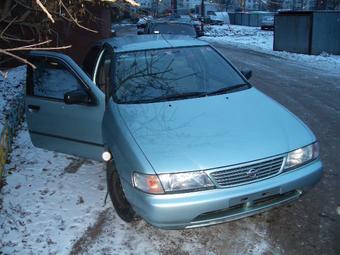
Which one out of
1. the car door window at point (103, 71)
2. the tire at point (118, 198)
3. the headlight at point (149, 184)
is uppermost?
the car door window at point (103, 71)

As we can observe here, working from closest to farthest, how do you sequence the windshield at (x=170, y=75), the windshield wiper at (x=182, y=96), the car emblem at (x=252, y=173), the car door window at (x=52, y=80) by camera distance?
the car emblem at (x=252, y=173)
the windshield wiper at (x=182, y=96)
the windshield at (x=170, y=75)
the car door window at (x=52, y=80)

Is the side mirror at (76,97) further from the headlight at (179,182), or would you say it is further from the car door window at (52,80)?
the headlight at (179,182)

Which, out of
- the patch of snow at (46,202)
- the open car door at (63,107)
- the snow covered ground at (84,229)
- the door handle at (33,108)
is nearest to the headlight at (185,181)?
the snow covered ground at (84,229)

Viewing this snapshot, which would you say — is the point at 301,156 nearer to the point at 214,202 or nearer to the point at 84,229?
the point at 214,202

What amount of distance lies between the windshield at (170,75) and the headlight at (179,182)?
122cm

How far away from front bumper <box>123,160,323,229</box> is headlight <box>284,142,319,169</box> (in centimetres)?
7

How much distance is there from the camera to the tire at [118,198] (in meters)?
4.18

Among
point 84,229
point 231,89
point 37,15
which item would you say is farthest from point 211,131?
point 37,15

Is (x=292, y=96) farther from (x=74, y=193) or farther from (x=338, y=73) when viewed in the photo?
(x=74, y=193)

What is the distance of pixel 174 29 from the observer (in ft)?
45.1

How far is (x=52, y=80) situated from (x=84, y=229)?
214cm

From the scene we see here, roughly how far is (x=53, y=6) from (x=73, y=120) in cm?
264

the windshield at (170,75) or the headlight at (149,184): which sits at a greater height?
the windshield at (170,75)

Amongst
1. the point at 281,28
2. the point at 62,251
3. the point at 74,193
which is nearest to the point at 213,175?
the point at 62,251
